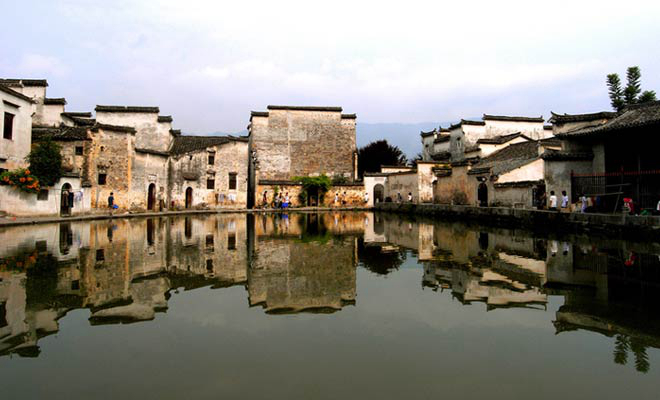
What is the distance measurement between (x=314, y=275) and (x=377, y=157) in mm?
45065

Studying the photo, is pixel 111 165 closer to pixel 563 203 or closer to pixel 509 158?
pixel 563 203

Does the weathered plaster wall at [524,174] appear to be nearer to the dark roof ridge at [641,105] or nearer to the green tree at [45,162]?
the dark roof ridge at [641,105]

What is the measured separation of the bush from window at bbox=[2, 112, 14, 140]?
7.54 feet

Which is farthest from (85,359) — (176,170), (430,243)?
(176,170)

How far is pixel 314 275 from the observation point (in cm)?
818

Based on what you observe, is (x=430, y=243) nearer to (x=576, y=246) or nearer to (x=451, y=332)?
(x=576, y=246)

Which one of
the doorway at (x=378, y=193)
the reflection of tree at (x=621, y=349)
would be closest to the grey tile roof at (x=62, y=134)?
the doorway at (x=378, y=193)

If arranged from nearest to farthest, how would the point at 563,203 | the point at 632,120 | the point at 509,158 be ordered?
the point at 632,120
the point at 563,203
the point at 509,158

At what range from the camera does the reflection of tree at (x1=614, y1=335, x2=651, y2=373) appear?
13.0 feet

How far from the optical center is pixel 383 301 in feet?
21.0

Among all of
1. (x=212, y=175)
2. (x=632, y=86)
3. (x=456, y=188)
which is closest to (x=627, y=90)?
(x=632, y=86)

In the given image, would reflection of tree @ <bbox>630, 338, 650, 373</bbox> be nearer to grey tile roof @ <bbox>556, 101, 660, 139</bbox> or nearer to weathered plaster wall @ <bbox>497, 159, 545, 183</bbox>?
grey tile roof @ <bbox>556, 101, 660, 139</bbox>

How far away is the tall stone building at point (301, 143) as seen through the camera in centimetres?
3909

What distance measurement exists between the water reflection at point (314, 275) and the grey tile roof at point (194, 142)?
1882cm
